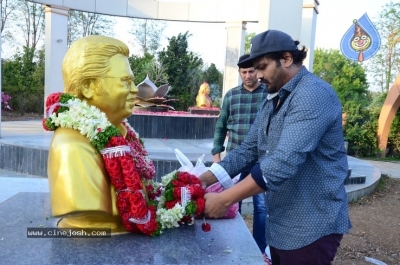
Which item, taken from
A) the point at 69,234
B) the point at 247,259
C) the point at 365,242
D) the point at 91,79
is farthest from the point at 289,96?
the point at 365,242

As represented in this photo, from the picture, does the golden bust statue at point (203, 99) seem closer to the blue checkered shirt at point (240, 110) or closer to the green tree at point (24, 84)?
the green tree at point (24, 84)

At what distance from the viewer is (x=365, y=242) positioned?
4.15 meters

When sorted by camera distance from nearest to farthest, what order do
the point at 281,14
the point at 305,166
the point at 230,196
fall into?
the point at 305,166 → the point at 230,196 → the point at 281,14

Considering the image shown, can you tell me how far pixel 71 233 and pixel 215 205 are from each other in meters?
0.75

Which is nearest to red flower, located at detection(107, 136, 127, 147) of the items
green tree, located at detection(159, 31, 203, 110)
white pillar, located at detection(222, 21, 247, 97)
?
white pillar, located at detection(222, 21, 247, 97)

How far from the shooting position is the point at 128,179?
182cm

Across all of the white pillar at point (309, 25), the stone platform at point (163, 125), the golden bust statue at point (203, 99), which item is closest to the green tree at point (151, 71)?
the golden bust statue at point (203, 99)

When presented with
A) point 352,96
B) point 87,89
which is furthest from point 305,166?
Answer: point 352,96

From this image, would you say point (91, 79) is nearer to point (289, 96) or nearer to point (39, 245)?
point (39, 245)

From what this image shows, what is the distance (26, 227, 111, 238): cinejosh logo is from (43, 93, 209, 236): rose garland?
0.13 metres

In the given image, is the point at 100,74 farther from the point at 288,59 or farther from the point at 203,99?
the point at 203,99

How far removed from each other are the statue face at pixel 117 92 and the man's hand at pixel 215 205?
0.64 meters

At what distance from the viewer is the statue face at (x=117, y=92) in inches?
76.3

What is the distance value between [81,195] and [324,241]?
109 cm
